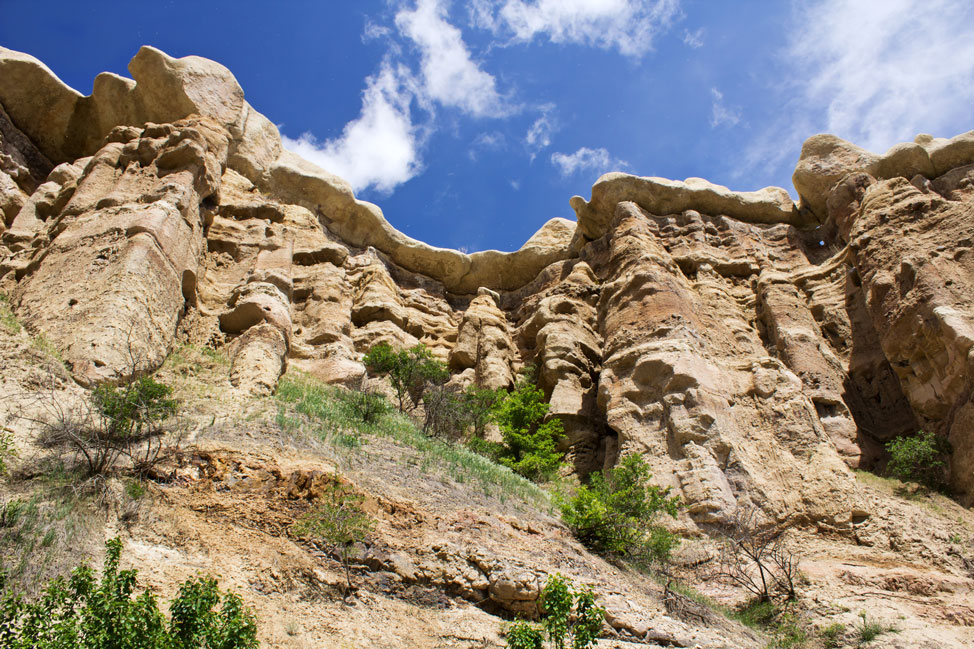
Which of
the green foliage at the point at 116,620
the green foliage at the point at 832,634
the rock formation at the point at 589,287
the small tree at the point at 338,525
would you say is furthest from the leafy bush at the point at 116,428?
the green foliage at the point at 832,634

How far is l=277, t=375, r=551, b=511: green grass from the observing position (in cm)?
1177

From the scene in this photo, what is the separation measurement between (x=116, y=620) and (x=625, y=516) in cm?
904

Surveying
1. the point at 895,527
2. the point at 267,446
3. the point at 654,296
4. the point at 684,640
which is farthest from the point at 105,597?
the point at 654,296

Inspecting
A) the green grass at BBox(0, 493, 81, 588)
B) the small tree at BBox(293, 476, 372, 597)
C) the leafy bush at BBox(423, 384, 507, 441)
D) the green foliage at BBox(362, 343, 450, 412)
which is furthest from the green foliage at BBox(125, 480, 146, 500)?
the green foliage at BBox(362, 343, 450, 412)

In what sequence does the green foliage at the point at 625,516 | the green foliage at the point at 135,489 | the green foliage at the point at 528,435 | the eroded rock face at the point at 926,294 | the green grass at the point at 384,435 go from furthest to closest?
1. the green foliage at the point at 528,435
2. the eroded rock face at the point at 926,294
3. the green grass at the point at 384,435
4. the green foliage at the point at 625,516
5. the green foliage at the point at 135,489

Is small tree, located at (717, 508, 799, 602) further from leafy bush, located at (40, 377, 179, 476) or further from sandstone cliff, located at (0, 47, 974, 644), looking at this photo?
leafy bush, located at (40, 377, 179, 476)

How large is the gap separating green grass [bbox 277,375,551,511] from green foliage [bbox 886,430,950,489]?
8461 mm

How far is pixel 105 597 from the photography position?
5492 mm

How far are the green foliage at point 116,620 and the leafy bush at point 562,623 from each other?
2.60m

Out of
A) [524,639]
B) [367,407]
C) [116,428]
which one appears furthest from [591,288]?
[524,639]

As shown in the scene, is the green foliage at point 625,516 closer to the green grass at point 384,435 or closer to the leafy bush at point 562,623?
the green grass at point 384,435

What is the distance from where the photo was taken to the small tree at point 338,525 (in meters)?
8.25

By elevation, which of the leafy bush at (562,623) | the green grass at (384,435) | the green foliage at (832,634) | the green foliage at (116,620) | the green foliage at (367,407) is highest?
the green foliage at (367,407)

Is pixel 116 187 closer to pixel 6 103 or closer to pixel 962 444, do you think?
pixel 6 103
